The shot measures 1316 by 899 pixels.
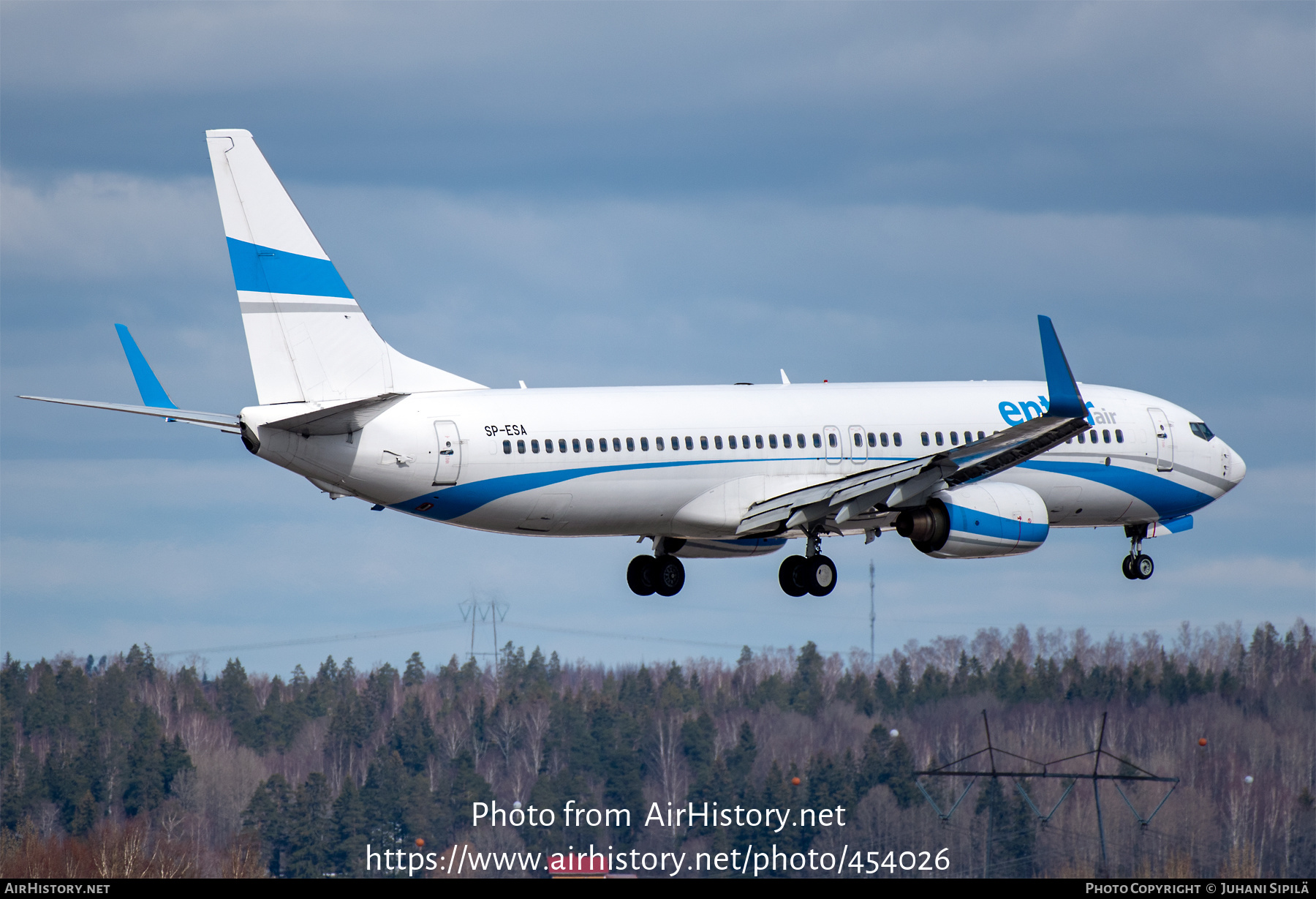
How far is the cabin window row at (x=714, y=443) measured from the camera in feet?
168

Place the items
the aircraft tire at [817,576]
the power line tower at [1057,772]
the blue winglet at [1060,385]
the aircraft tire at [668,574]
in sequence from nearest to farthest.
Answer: the blue winglet at [1060,385]
the aircraft tire at [817,576]
the aircraft tire at [668,574]
the power line tower at [1057,772]

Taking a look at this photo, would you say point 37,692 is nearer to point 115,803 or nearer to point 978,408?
point 115,803

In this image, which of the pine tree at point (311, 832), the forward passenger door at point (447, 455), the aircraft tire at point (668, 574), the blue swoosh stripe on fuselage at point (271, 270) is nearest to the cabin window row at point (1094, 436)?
the aircraft tire at point (668, 574)

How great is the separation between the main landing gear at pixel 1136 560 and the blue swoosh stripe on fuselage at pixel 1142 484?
3.57ft

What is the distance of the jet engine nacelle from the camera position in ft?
178

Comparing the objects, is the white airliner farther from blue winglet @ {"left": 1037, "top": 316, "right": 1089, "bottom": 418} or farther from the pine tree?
the pine tree

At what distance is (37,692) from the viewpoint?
16362 centimetres

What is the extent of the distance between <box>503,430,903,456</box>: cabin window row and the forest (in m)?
68.9

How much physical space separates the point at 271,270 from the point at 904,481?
18.2 meters

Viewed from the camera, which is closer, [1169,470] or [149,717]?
[1169,470]

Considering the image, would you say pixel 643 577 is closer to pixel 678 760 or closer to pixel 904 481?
pixel 904 481

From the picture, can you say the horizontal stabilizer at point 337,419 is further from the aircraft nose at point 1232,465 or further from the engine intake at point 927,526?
the aircraft nose at point 1232,465
